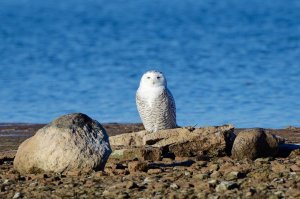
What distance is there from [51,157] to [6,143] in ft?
15.9

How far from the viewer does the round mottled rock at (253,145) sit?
40.3ft

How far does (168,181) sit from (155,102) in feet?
12.5

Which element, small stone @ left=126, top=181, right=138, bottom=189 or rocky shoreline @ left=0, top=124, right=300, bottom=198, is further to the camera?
small stone @ left=126, top=181, right=138, bottom=189

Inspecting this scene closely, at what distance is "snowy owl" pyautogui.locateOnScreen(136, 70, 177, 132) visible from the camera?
14.2 meters

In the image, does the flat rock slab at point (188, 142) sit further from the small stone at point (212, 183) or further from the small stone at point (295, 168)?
the small stone at point (212, 183)

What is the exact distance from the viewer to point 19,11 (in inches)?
2411

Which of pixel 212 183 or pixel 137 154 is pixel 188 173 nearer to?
pixel 212 183

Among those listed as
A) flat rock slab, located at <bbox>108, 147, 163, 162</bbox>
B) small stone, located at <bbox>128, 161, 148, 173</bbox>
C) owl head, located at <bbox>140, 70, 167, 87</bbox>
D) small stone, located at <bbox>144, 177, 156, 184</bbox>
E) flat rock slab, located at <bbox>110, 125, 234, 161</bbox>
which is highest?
owl head, located at <bbox>140, 70, 167, 87</bbox>

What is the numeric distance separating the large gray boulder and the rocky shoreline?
103 millimetres

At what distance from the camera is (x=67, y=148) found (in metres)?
11.0

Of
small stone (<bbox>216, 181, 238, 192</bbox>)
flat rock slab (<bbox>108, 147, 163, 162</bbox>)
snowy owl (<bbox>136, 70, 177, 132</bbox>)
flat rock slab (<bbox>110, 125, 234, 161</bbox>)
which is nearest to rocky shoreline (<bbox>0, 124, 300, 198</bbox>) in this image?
small stone (<bbox>216, 181, 238, 192</bbox>)

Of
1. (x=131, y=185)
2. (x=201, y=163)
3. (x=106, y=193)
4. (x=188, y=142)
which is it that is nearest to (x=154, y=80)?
(x=188, y=142)

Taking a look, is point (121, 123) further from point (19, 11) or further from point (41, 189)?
point (19, 11)

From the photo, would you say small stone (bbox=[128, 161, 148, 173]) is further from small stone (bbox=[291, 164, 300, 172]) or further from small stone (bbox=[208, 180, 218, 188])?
small stone (bbox=[291, 164, 300, 172])
